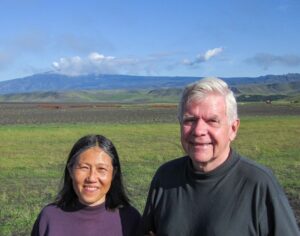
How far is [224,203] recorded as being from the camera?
104 inches

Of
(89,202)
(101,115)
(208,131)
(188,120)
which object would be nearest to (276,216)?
(208,131)

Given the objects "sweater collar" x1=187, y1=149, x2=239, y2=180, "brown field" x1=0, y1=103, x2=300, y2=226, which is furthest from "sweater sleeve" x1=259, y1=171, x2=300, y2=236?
"brown field" x1=0, y1=103, x2=300, y2=226

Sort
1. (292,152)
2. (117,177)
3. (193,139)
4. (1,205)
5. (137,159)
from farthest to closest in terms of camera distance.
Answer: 1. (292,152)
2. (137,159)
3. (1,205)
4. (117,177)
5. (193,139)

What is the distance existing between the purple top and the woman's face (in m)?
0.07

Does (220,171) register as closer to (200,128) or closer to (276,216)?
(200,128)

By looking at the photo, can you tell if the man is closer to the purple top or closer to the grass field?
the purple top

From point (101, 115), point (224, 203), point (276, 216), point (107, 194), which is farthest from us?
point (101, 115)

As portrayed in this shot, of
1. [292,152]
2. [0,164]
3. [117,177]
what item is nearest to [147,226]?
[117,177]

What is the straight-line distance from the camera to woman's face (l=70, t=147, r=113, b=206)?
298cm

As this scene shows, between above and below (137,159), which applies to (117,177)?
above

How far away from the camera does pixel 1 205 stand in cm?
1051

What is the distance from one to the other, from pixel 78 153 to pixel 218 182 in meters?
0.92

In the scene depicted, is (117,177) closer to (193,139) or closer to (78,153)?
(78,153)

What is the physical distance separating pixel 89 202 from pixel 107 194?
20 cm
